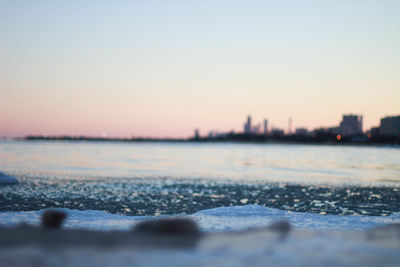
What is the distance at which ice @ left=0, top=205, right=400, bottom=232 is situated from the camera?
43.9ft

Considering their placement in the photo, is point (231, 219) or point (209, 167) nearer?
point (231, 219)

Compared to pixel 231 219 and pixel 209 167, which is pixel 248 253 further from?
pixel 209 167

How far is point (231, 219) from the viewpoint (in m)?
14.9

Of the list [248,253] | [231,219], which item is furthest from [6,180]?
[248,253]

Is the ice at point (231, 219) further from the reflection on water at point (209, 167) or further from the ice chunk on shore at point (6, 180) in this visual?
the reflection on water at point (209, 167)

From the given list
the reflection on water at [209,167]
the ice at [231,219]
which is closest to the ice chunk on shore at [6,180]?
the reflection on water at [209,167]

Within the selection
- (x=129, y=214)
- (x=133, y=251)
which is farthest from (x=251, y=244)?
(x=129, y=214)

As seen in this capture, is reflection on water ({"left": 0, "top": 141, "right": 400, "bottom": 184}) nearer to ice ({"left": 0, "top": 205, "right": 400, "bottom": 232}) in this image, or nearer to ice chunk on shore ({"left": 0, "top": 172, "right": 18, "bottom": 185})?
ice chunk on shore ({"left": 0, "top": 172, "right": 18, "bottom": 185})

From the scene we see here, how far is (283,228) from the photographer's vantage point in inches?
289

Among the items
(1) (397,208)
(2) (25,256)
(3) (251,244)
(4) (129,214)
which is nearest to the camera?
(2) (25,256)

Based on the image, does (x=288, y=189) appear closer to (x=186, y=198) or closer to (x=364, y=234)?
(x=186, y=198)

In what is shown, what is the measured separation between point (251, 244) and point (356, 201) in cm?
1620

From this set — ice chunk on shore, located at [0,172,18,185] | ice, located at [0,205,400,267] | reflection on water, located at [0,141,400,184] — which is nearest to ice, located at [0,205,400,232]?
ice, located at [0,205,400,267]

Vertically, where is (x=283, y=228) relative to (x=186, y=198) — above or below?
above
